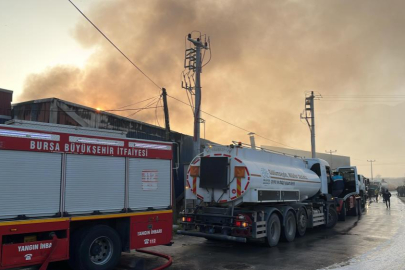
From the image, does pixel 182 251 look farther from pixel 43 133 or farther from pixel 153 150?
pixel 43 133

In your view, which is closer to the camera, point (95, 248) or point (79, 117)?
point (95, 248)

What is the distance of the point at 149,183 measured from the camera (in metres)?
8.45

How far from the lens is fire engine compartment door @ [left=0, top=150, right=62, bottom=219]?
20.0ft

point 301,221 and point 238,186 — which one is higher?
point 238,186

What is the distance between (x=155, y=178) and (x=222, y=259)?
2.81m

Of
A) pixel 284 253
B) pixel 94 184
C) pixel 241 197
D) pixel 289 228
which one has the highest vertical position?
pixel 94 184

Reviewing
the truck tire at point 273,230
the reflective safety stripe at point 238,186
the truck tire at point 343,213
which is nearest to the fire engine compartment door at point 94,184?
the reflective safety stripe at point 238,186

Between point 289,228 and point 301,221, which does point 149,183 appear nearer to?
point 289,228

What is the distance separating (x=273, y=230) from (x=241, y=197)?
5.97 ft

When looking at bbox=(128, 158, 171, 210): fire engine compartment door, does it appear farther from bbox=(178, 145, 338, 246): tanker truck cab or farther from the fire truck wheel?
the fire truck wheel

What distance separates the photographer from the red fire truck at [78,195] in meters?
6.21

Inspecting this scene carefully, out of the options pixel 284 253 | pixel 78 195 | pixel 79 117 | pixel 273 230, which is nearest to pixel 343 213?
pixel 273 230

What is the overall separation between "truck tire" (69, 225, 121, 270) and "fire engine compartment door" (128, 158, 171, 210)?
841 mm

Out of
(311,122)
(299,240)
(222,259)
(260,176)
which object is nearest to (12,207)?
(222,259)
